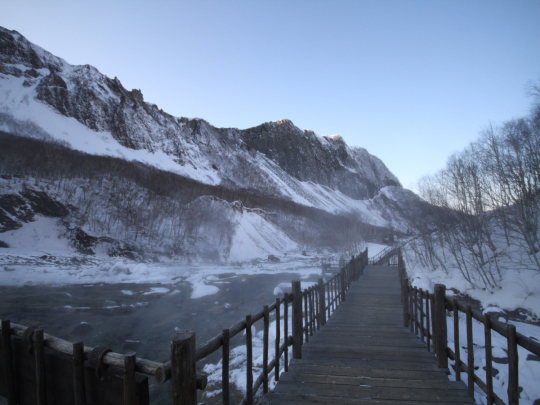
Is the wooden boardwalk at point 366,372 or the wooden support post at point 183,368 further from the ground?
the wooden support post at point 183,368

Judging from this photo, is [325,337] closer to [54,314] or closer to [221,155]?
[54,314]

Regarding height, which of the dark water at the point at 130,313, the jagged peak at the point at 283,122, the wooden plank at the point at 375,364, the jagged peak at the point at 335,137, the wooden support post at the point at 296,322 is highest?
the jagged peak at the point at 283,122

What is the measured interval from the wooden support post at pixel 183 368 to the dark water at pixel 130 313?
6.02 metres

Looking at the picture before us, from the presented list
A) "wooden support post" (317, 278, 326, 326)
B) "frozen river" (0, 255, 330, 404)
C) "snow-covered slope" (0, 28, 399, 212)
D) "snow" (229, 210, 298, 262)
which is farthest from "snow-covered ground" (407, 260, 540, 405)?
"snow-covered slope" (0, 28, 399, 212)

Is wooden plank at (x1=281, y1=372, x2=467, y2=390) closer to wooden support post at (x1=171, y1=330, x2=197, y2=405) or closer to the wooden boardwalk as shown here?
the wooden boardwalk

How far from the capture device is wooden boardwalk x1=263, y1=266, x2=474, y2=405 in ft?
11.0

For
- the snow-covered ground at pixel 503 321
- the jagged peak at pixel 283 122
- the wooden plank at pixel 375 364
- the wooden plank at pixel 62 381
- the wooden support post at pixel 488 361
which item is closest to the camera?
the wooden plank at pixel 62 381

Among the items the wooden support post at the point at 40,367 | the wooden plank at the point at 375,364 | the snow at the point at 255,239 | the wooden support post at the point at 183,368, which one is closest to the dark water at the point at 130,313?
the wooden plank at the point at 375,364

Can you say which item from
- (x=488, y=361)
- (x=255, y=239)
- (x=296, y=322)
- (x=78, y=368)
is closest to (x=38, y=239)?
(x=255, y=239)

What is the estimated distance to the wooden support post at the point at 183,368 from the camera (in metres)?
2.00

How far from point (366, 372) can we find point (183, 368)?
294 centimetres

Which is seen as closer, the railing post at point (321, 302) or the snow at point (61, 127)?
the railing post at point (321, 302)

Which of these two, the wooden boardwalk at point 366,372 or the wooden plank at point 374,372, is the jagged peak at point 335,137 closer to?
the wooden boardwalk at point 366,372

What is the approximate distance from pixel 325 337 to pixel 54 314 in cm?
1213
